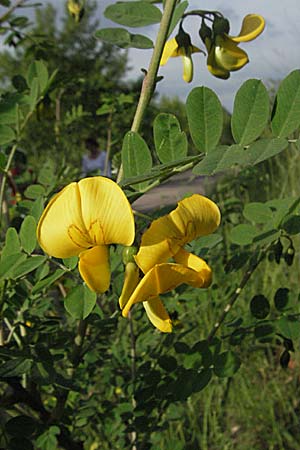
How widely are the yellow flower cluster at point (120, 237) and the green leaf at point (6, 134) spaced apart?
459 mm

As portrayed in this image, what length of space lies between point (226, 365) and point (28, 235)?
1.09ft

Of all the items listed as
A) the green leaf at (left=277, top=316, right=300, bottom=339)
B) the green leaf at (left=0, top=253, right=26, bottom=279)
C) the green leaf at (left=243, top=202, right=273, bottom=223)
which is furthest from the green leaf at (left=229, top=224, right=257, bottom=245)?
the green leaf at (left=0, top=253, right=26, bottom=279)

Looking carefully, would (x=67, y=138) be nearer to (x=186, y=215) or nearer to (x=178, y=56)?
(x=178, y=56)

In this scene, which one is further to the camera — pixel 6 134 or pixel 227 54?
pixel 6 134

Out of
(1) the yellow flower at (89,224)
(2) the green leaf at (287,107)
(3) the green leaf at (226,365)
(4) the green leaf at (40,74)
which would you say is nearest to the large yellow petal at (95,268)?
(1) the yellow flower at (89,224)

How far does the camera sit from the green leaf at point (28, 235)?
0.77m

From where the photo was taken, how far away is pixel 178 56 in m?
0.94

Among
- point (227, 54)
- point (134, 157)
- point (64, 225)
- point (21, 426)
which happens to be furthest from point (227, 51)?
point (21, 426)

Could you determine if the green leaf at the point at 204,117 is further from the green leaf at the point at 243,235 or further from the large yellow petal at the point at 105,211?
the green leaf at the point at 243,235

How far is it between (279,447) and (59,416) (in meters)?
1.38

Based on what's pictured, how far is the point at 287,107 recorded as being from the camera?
664mm

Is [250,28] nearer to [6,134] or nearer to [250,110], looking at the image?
[250,110]

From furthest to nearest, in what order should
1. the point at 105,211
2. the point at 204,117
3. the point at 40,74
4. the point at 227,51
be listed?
the point at 40,74 < the point at 227,51 < the point at 204,117 < the point at 105,211

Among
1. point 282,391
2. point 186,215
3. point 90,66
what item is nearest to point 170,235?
point 186,215
